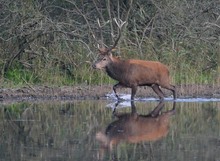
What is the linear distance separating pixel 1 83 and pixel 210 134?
799cm

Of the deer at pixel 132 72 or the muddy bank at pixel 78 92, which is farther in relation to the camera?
the muddy bank at pixel 78 92

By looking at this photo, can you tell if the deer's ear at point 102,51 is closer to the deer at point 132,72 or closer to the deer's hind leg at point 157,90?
the deer at point 132,72

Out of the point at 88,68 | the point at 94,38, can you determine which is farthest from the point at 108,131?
the point at 88,68

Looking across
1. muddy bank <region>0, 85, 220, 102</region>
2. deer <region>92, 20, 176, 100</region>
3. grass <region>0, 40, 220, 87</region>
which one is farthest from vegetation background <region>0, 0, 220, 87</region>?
deer <region>92, 20, 176, 100</region>

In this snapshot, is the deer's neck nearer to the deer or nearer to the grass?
the deer

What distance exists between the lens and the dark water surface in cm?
1055

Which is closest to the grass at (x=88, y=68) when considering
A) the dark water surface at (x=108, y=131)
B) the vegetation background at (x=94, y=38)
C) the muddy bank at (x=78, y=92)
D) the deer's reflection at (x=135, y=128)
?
the vegetation background at (x=94, y=38)

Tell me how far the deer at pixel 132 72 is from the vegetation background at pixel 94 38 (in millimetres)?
1186

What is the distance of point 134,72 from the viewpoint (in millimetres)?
17922

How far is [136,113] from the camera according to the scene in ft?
49.6

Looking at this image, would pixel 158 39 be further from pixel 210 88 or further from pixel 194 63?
pixel 210 88

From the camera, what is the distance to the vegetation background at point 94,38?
19938mm

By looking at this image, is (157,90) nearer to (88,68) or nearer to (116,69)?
(116,69)

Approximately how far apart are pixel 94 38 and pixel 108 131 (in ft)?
21.6
